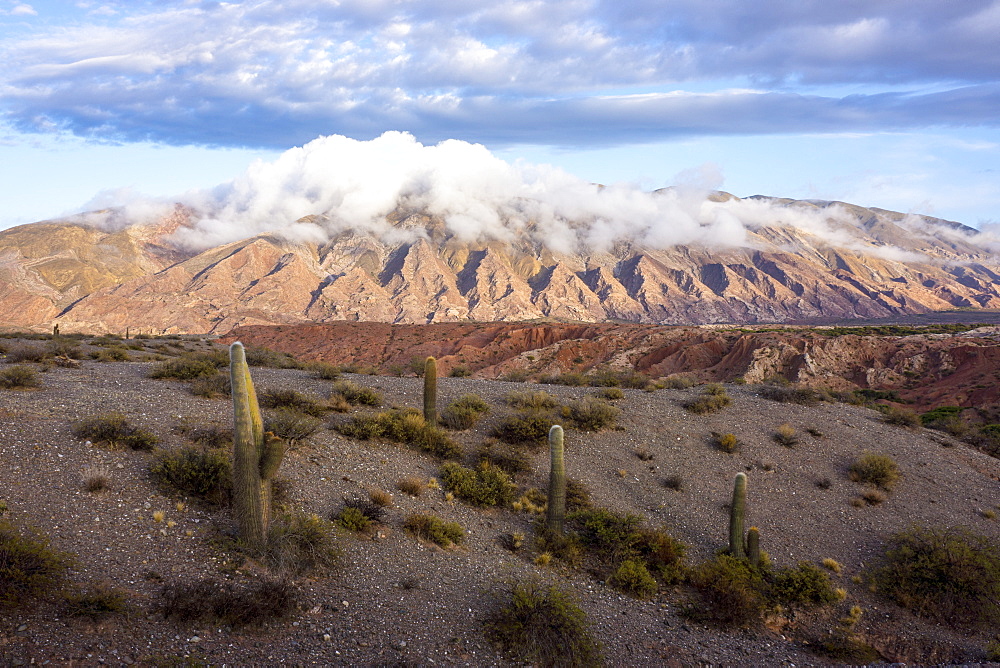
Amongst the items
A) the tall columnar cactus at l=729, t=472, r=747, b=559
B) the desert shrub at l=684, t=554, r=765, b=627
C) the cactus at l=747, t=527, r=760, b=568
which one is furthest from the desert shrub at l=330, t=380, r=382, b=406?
A: the cactus at l=747, t=527, r=760, b=568

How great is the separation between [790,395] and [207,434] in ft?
66.1

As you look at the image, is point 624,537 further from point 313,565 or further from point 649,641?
point 313,565

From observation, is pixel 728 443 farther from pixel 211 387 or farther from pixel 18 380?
pixel 18 380

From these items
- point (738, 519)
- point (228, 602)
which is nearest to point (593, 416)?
point (738, 519)

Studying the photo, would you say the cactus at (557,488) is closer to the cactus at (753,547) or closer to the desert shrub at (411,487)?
the desert shrub at (411,487)

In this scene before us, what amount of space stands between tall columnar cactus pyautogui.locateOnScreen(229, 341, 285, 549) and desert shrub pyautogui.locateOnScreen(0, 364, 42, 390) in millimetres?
8244

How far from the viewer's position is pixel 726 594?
1045cm

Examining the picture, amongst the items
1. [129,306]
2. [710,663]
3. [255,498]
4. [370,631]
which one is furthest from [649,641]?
[129,306]

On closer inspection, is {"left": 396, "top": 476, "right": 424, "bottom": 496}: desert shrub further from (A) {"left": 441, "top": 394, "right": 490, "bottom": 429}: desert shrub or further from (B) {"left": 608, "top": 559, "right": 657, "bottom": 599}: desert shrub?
(B) {"left": 608, "top": 559, "right": 657, "bottom": 599}: desert shrub

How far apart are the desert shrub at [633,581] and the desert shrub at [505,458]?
4229 millimetres

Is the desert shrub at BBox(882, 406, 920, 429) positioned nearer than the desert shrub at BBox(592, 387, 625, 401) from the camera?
No

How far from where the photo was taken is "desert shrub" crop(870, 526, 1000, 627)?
1116cm

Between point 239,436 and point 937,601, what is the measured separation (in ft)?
45.2

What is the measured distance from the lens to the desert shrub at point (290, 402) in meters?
15.3
